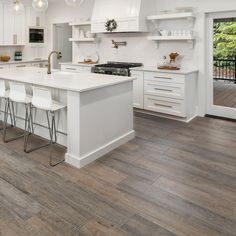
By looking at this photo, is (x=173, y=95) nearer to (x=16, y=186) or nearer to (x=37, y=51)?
(x=16, y=186)

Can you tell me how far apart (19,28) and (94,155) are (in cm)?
585

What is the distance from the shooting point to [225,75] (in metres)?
5.14

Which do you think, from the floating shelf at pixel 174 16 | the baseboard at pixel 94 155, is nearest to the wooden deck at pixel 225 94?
the floating shelf at pixel 174 16

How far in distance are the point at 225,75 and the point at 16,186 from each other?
13.9ft

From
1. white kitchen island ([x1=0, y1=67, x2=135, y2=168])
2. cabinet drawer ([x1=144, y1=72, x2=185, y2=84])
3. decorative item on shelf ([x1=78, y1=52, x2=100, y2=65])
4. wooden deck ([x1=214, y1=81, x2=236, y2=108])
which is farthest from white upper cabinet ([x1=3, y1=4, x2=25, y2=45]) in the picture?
wooden deck ([x1=214, y1=81, x2=236, y2=108])

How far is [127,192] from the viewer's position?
2.60 m

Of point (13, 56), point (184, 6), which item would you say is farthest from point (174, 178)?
point (13, 56)

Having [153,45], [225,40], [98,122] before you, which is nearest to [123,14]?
[153,45]

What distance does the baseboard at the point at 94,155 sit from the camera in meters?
3.13

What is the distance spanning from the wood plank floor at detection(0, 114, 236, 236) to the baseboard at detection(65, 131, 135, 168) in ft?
0.26

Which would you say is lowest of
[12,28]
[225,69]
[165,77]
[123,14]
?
[165,77]

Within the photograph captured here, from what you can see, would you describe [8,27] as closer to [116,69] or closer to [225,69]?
[116,69]

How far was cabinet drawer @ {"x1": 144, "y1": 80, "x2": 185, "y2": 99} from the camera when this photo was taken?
192 inches

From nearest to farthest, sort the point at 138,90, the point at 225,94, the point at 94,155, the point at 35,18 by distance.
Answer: the point at 94,155 < the point at 225,94 < the point at 138,90 < the point at 35,18
